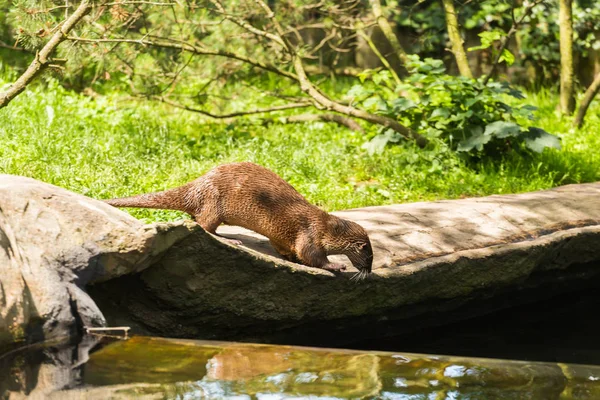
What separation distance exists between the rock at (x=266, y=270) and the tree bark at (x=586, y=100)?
300 centimetres

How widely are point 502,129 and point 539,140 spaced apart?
0.34 metres

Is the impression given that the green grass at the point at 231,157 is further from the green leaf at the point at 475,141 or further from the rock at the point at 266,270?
the rock at the point at 266,270

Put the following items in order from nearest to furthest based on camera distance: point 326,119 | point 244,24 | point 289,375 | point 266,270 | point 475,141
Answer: point 289,375 < point 266,270 < point 475,141 < point 244,24 < point 326,119

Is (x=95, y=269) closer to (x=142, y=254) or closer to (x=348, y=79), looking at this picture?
(x=142, y=254)

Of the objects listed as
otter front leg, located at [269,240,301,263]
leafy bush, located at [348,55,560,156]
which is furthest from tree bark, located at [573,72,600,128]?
otter front leg, located at [269,240,301,263]

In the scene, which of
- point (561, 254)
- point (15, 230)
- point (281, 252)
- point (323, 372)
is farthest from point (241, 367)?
point (561, 254)

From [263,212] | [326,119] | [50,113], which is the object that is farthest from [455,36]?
[263,212]

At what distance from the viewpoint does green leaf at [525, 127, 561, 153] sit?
7559mm

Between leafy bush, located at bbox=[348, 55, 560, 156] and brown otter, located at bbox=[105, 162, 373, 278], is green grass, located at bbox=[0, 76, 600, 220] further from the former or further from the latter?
brown otter, located at bbox=[105, 162, 373, 278]

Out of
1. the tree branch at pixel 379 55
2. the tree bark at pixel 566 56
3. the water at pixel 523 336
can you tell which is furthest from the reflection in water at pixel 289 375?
the tree bark at pixel 566 56

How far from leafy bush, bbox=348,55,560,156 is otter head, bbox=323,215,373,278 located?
123 inches

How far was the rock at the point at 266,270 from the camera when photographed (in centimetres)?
371

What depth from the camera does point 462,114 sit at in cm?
776

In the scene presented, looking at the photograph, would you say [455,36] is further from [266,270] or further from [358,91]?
[266,270]
